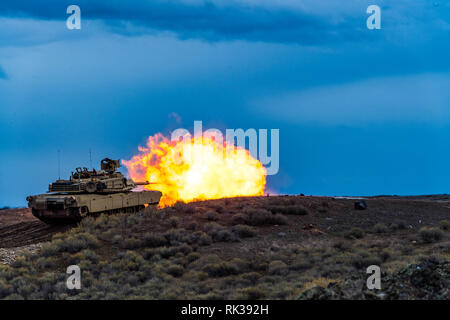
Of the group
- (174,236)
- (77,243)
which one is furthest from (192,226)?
(77,243)

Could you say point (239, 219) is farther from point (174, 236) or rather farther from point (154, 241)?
point (154, 241)

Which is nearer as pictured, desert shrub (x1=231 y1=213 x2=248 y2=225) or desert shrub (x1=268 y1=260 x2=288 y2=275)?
desert shrub (x1=268 y1=260 x2=288 y2=275)

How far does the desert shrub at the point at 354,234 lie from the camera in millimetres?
26655

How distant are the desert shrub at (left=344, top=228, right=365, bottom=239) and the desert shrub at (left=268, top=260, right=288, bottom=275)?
21.5 feet

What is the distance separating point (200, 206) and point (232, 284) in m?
13.2

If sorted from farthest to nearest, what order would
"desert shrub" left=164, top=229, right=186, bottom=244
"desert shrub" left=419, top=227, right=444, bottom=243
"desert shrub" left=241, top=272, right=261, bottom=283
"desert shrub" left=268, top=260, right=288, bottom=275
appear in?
"desert shrub" left=164, top=229, right=186, bottom=244 < "desert shrub" left=419, top=227, right=444, bottom=243 < "desert shrub" left=268, top=260, right=288, bottom=275 < "desert shrub" left=241, top=272, right=261, bottom=283

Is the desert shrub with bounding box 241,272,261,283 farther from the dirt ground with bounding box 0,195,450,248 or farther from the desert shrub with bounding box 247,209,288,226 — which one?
the desert shrub with bounding box 247,209,288,226

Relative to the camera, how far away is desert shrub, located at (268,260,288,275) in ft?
66.0

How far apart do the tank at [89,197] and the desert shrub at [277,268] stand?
1374cm

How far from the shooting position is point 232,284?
18906 mm

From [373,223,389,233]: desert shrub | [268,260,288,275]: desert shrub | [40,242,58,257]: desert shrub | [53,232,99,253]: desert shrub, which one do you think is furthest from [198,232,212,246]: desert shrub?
[373,223,389,233]: desert shrub

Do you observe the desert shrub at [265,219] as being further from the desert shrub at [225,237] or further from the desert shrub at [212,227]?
the desert shrub at [225,237]

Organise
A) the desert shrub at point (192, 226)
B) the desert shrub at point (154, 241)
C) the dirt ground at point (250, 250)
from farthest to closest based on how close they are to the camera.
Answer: the desert shrub at point (192, 226) < the desert shrub at point (154, 241) < the dirt ground at point (250, 250)

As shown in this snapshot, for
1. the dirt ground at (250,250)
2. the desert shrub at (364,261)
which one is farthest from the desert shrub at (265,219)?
the desert shrub at (364,261)
